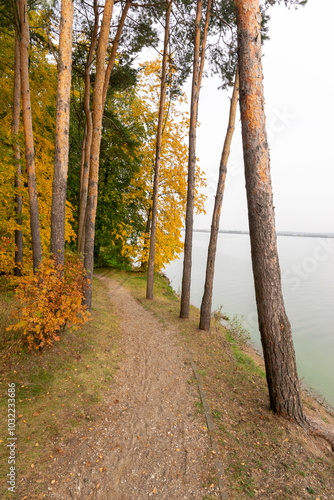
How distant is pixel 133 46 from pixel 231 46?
374 cm

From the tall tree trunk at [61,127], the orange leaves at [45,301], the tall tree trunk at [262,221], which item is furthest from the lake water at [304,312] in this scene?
the tall tree trunk at [61,127]

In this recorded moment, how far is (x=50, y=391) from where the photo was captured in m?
4.03

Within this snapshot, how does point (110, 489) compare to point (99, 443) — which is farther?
point (99, 443)

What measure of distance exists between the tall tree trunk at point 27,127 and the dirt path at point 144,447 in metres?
4.05

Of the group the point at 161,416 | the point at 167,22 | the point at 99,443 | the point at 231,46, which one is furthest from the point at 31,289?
the point at 167,22

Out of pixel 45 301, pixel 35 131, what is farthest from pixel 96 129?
pixel 45 301

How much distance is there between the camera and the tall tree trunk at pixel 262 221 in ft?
11.8

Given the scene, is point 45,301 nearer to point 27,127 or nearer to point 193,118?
point 27,127

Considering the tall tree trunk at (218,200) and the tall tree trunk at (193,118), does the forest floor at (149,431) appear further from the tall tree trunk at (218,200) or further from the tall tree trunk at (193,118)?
the tall tree trunk at (193,118)

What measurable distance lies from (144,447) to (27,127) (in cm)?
746

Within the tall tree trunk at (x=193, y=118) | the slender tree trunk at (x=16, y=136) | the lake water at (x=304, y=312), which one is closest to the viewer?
the slender tree trunk at (x=16, y=136)

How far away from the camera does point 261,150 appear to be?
12.0 feet

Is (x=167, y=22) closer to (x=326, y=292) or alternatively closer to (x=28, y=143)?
(x=28, y=143)

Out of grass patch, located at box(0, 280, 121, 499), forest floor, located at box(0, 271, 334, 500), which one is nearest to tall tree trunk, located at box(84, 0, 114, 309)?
grass patch, located at box(0, 280, 121, 499)
